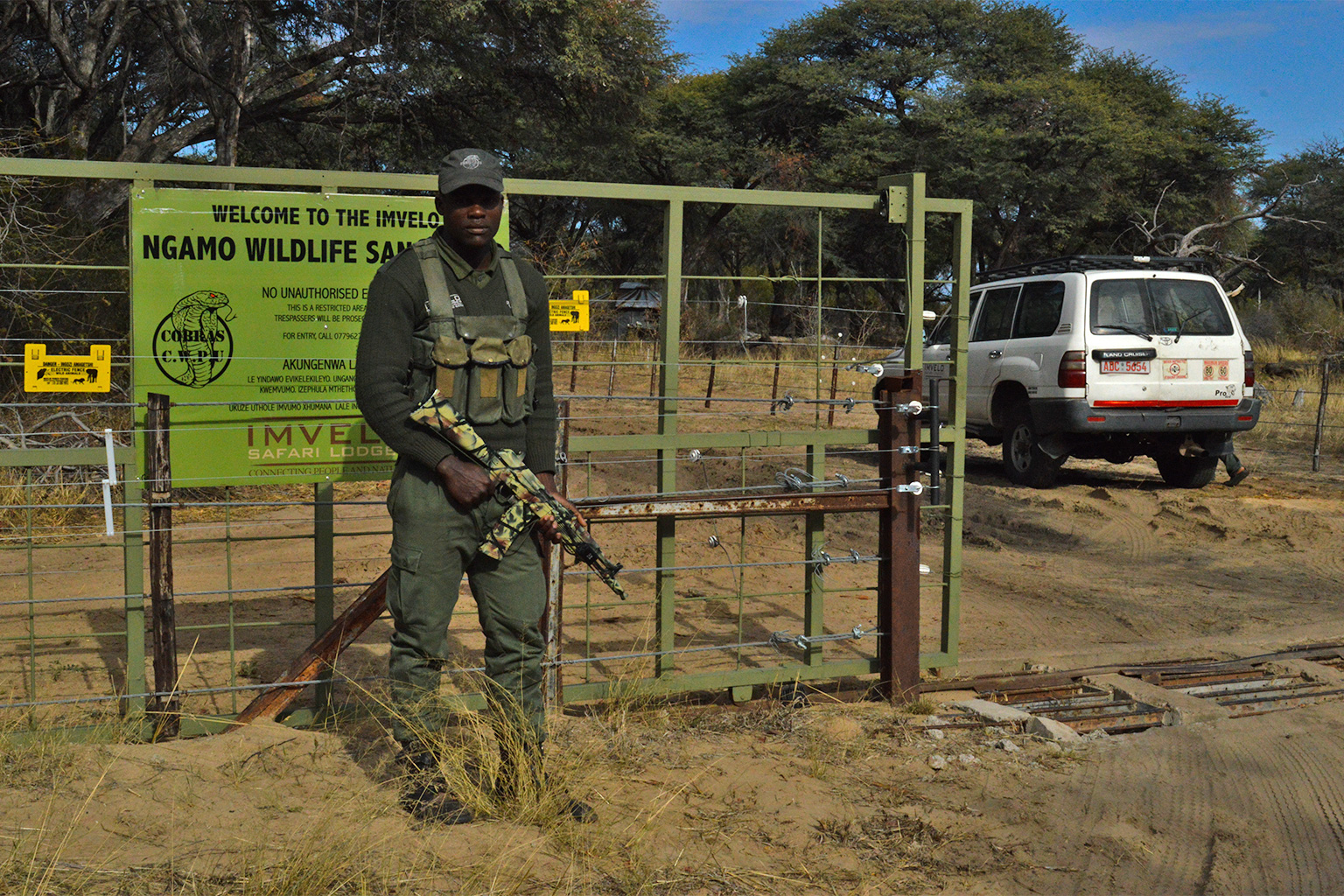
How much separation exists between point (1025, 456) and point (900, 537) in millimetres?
6526

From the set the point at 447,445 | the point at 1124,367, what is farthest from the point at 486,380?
the point at 1124,367

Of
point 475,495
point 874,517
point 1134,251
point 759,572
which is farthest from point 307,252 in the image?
point 1134,251

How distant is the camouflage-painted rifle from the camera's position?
3.47 metres

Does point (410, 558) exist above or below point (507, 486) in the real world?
below

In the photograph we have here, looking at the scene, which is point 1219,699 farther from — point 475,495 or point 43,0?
point 43,0

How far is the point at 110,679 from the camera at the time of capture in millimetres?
5070

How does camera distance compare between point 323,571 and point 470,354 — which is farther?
point 323,571

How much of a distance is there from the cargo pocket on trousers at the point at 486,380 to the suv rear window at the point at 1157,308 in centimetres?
788

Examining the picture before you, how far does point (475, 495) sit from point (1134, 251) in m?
24.1

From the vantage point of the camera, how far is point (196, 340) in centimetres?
427

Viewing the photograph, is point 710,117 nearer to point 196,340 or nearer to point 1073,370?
point 1073,370

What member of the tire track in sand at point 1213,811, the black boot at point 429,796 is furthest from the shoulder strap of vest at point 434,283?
the tire track in sand at point 1213,811

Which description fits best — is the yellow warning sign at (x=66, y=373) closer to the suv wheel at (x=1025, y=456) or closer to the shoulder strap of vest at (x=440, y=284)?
the shoulder strap of vest at (x=440, y=284)

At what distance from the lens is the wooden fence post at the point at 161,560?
4074 millimetres
